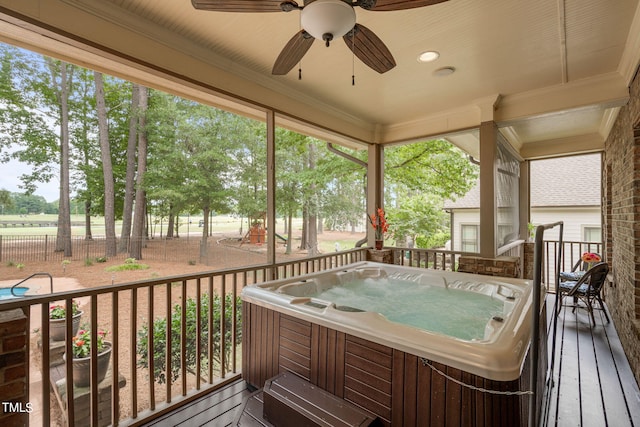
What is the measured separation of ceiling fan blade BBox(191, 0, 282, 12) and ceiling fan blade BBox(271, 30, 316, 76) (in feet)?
0.79

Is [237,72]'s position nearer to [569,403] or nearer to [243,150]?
[243,150]

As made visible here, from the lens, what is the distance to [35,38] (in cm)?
186

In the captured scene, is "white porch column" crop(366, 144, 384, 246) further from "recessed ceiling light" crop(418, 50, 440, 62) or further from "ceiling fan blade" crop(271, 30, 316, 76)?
"ceiling fan blade" crop(271, 30, 316, 76)

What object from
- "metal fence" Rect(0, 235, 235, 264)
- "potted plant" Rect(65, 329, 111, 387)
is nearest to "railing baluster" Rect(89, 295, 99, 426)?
"potted plant" Rect(65, 329, 111, 387)

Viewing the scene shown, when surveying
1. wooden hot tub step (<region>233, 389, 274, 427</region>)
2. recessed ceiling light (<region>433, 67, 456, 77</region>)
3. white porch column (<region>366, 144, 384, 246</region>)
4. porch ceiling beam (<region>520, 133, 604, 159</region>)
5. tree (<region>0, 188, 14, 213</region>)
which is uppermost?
recessed ceiling light (<region>433, 67, 456, 77</region>)

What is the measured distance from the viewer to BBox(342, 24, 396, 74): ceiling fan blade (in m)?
1.70

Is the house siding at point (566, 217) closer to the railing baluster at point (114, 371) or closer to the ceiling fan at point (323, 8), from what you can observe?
the ceiling fan at point (323, 8)

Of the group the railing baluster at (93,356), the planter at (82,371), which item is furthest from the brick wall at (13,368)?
the planter at (82,371)

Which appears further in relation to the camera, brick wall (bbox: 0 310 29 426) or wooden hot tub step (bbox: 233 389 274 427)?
wooden hot tub step (bbox: 233 389 274 427)

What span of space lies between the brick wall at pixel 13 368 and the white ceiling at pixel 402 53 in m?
1.65

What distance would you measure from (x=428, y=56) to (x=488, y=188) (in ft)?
5.91

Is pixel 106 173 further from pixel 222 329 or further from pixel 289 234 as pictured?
pixel 289 234

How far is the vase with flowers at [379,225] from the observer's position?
4281 millimetres

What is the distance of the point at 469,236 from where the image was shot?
8.38 m
